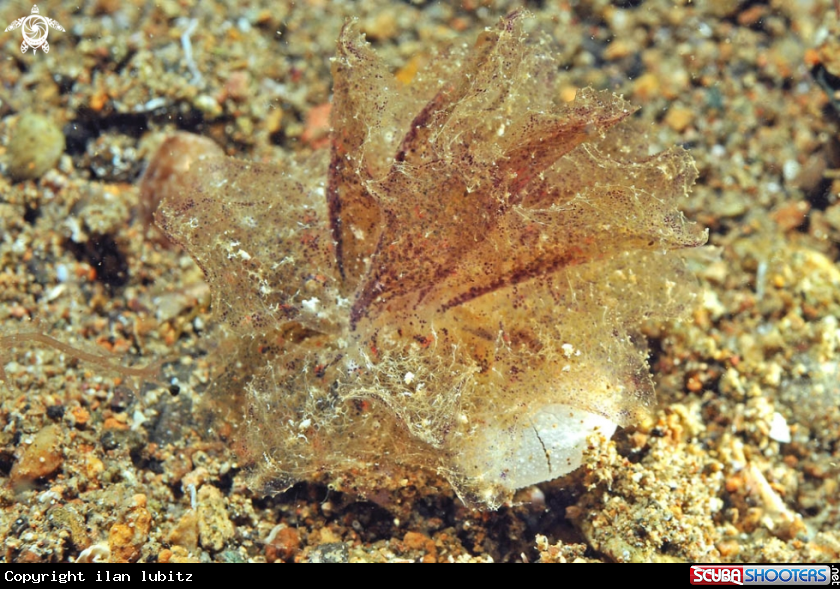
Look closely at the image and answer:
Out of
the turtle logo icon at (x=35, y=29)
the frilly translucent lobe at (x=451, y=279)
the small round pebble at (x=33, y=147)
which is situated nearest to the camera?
the frilly translucent lobe at (x=451, y=279)

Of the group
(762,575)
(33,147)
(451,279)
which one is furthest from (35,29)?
(762,575)

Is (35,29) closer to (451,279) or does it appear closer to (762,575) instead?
(451,279)

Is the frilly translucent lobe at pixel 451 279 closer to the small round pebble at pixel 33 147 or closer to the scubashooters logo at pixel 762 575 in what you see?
the scubashooters logo at pixel 762 575

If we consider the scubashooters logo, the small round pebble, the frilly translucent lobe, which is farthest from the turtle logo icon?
the scubashooters logo

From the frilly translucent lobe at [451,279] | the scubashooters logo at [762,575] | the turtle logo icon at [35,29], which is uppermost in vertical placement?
Answer: the turtle logo icon at [35,29]

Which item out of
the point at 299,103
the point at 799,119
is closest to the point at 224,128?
the point at 299,103

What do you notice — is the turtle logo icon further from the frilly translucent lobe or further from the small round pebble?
the frilly translucent lobe

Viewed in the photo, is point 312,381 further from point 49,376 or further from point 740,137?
point 740,137

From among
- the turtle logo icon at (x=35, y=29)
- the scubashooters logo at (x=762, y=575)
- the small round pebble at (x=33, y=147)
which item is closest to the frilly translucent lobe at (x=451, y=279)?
the scubashooters logo at (x=762, y=575)
